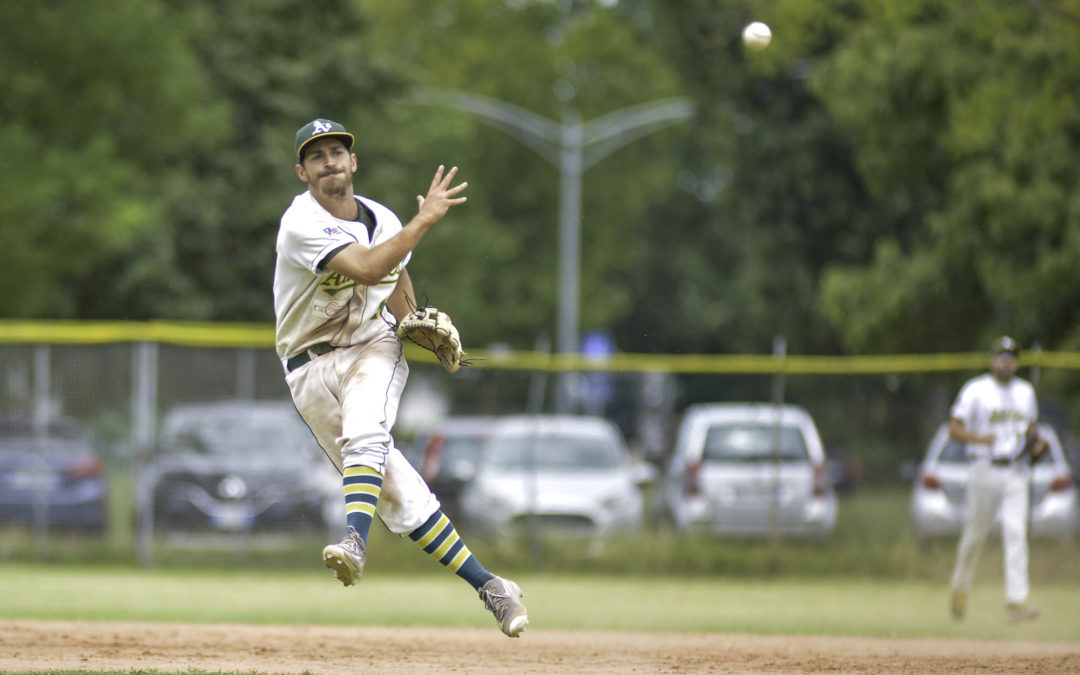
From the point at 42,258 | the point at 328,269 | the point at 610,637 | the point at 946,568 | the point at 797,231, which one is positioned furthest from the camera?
the point at 797,231

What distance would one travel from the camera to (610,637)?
9938 millimetres

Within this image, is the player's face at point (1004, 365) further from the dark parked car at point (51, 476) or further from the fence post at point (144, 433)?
the dark parked car at point (51, 476)

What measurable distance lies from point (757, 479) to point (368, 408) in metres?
9.99

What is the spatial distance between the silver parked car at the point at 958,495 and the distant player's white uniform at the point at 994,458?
347cm

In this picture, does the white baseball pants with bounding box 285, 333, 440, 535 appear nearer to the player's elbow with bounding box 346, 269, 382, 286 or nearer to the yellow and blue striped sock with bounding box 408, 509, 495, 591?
the yellow and blue striped sock with bounding box 408, 509, 495, 591

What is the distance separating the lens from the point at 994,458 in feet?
40.6

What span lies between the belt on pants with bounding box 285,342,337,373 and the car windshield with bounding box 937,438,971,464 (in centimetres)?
1065

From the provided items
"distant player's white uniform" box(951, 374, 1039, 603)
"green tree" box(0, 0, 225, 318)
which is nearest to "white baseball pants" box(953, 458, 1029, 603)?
"distant player's white uniform" box(951, 374, 1039, 603)

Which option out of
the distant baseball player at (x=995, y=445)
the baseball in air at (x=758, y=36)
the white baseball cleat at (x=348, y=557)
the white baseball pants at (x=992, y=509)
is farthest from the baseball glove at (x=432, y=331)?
the baseball in air at (x=758, y=36)

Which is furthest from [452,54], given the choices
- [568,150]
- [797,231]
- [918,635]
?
[918,635]

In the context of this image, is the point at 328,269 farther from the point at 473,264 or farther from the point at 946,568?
the point at 473,264

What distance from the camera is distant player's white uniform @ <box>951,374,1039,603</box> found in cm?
1233

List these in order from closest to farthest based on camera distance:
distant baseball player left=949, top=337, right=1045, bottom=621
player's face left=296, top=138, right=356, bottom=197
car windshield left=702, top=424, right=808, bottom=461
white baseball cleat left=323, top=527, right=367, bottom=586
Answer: white baseball cleat left=323, top=527, right=367, bottom=586 → player's face left=296, top=138, right=356, bottom=197 → distant baseball player left=949, top=337, right=1045, bottom=621 → car windshield left=702, top=424, right=808, bottom=461

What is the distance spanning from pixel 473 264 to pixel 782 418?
31409 millimetres
